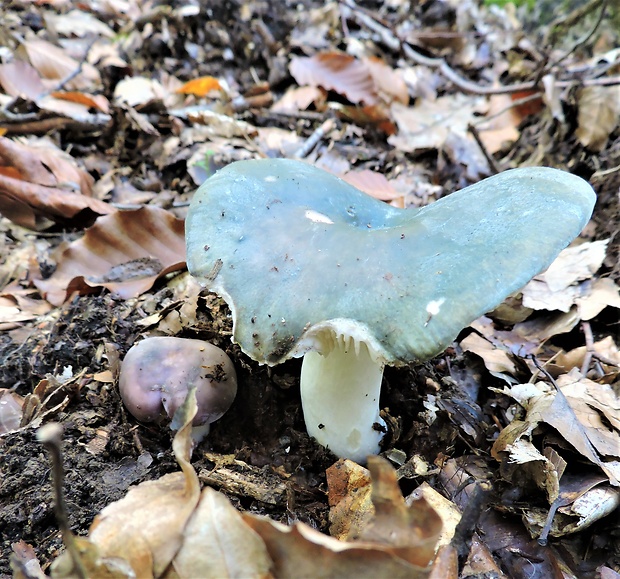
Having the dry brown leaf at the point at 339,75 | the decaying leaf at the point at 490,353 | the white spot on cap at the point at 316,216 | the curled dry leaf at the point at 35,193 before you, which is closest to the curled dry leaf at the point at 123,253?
the curled dry leaf at the point at 35,193

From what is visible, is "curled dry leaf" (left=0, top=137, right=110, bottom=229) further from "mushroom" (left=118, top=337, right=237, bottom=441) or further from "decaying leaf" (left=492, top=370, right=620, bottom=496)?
"decaying leaf" (left=492, top=370, right=620, bottom=496)

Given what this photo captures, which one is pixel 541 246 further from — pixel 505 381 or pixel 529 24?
pixel 529 24

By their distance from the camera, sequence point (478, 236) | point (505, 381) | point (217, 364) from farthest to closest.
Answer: point (505, 381), point (217, 364), point (478, 236)

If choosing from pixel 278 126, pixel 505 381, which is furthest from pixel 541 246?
pixel 278 126

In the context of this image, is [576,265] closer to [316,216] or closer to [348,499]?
[316,216]

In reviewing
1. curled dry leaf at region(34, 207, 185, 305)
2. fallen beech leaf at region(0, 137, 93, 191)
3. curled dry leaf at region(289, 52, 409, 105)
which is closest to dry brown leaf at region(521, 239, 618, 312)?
curled dry leaf at region(34, 207, 185, 305)

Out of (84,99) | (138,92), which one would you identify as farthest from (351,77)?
(84,99)
